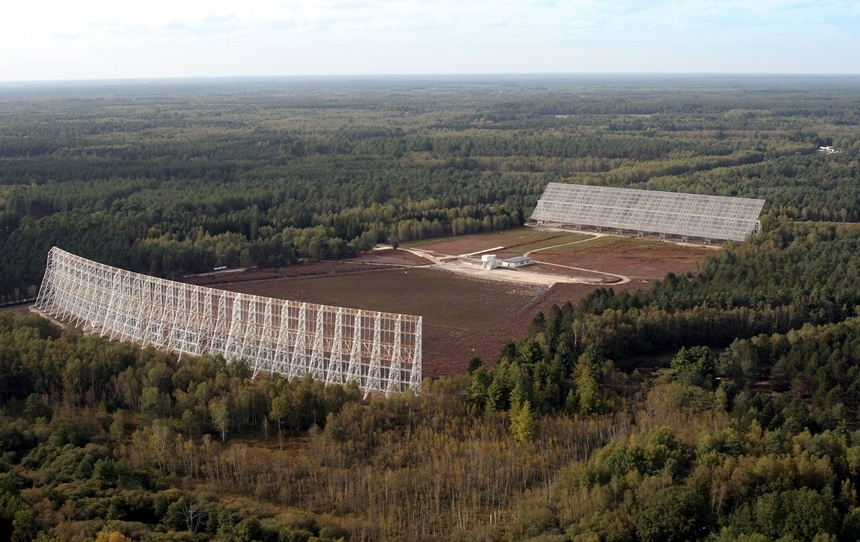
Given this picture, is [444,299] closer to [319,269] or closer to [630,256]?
[319,269]

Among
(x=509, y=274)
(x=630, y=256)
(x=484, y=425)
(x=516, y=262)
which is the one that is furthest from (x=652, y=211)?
(x=484, y=425)

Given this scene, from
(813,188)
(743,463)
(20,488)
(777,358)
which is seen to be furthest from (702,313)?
(813,188)

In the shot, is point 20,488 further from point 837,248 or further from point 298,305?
point 837,248

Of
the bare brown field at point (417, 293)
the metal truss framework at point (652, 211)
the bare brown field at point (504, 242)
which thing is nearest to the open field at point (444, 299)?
the bare brown field at point (417, 293)

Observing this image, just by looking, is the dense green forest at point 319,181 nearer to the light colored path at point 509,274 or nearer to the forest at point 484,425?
the forest at point 484,425

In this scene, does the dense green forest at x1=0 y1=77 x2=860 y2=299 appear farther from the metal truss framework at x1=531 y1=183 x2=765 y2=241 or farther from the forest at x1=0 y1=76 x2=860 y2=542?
the metal truss framework at x1=531 y1=183 x2=765 y2=241
